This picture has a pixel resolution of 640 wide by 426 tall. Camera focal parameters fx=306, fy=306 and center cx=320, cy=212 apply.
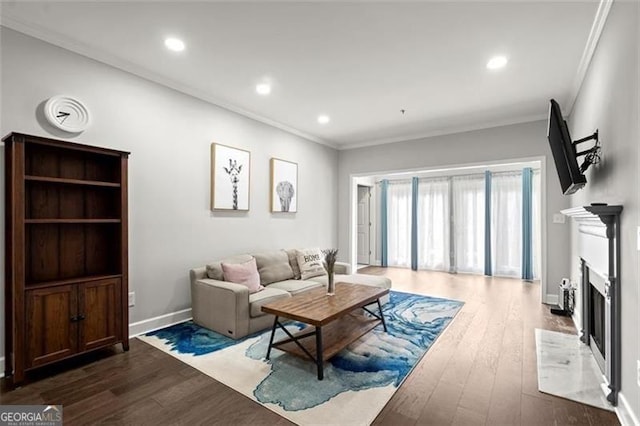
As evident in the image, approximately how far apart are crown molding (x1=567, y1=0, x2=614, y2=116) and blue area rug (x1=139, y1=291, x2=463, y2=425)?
298cm

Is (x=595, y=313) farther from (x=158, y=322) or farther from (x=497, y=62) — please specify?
(x=158, y=322)

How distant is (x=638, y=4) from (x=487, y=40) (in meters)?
1.07

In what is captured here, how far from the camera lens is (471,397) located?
2113mm

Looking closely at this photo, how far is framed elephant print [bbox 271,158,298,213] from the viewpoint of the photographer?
15.9ft

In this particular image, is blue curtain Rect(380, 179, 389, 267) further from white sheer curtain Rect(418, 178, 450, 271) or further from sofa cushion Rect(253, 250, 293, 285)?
sofa cushion Rect(253, 250, 293, 285)

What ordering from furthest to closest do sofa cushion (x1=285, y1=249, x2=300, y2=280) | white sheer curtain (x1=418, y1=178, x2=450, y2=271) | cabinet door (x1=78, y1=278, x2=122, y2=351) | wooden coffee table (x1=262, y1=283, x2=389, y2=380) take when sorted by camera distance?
white sheer curtain (x1=418, y1=178, x2=450, y2=271) → sofa cushion (x1=285, y1=249, x2=300, y2=280) → cabinet door (x1=78, y1=278, x2=122, y2=351) → wooden coffee table (x1=262, y1=283, x2=389, y2=380)

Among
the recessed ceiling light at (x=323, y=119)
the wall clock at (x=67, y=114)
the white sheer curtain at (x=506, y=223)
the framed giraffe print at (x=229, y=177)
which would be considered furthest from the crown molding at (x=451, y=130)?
the wall clock at (x=67, y=114)

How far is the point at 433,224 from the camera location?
7.27 meters

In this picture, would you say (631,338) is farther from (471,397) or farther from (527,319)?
(527,319)

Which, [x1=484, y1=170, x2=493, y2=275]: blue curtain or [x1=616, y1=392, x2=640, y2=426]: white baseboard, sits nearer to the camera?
[x1=616, y1=392, x2=640, y2=426]: white baseboard

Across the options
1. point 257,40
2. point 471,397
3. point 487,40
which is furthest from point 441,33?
point 471,397

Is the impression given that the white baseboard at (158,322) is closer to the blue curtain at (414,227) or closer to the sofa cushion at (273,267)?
the sofa cushion at (273,267)

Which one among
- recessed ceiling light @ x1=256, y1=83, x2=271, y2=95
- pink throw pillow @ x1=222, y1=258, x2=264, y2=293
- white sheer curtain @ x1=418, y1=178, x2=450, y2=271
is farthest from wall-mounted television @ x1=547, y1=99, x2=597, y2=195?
white sheer curtain @ x1=418, y1=178, x2=450, y2=271

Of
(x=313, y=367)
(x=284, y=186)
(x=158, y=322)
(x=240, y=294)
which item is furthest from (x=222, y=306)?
(x=284, y=186)
